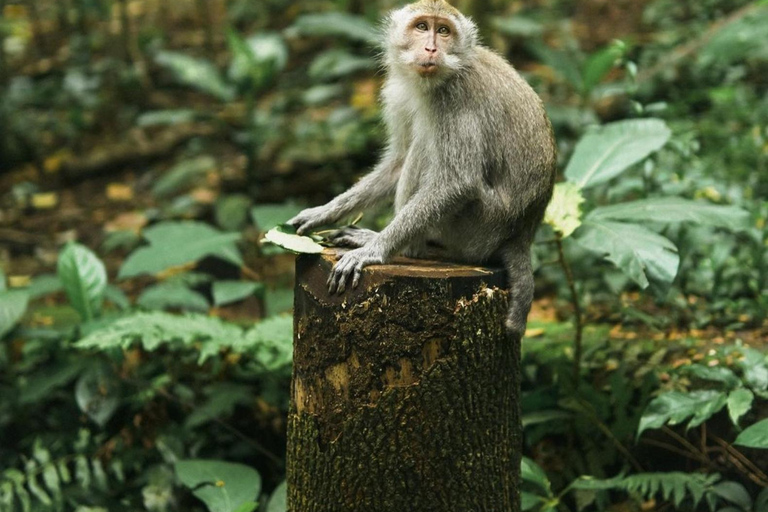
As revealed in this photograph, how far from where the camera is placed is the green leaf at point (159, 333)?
18.1 feet

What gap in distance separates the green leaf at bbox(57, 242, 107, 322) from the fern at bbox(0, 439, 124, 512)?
1.03 metres

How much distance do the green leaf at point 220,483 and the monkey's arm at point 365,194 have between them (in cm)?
162

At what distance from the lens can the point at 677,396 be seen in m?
4.99

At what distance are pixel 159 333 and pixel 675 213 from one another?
3.37 m

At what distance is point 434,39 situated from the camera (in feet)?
16.5

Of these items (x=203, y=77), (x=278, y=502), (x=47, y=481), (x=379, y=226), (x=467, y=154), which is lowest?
(x=47, y=481)

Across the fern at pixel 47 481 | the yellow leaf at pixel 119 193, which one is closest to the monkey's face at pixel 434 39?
the fern at pixel 47 481

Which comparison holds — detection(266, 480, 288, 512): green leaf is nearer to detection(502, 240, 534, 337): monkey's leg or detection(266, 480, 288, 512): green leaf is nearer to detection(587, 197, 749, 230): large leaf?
detection(502, 240, 534, 337): monkey's leg

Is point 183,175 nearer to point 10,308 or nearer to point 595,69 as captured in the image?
point 10,308

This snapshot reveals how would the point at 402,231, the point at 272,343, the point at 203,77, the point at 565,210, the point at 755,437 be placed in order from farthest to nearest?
the point at 203,77 → the point at 272,343 → the point at 565,210 → the point at 402,231 → the point at 755,437

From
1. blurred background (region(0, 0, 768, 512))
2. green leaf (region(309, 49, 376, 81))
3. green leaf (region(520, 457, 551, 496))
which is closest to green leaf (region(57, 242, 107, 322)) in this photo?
blurred background (region(0, 0, 768, 512))

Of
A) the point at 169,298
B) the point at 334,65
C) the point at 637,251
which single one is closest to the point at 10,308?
the point at 169,298

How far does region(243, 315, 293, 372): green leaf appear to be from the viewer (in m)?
5.76

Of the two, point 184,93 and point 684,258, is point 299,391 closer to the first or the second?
point 684,258
